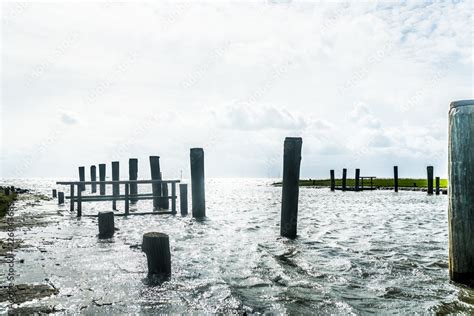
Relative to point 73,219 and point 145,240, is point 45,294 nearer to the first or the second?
point 145,240

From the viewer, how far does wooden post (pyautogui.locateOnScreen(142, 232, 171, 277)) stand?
7105mm

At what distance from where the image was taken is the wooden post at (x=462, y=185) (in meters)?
5.90

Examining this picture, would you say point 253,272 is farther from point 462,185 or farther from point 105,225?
point 105,225

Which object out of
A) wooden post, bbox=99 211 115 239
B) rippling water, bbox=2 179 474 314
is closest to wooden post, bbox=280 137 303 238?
rippling water, bbox=2 179 474 314

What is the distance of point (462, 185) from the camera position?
6.00 meters

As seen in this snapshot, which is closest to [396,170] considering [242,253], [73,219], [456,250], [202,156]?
[202,156]

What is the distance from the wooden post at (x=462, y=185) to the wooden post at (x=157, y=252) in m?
4.27

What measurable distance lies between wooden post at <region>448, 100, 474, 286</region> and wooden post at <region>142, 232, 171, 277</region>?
4275 mm

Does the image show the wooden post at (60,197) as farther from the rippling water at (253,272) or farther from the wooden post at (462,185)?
the wooden post at (462,185)

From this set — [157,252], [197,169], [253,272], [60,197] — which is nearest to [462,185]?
[253,272]

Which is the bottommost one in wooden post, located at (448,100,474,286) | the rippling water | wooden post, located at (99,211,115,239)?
the rippling water

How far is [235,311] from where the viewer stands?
578 cm

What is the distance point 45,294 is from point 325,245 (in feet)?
A: 23.7

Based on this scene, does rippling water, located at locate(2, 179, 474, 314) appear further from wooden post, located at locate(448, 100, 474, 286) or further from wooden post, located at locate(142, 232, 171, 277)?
wooden post, located at locate(448, 100, 474, 286)
